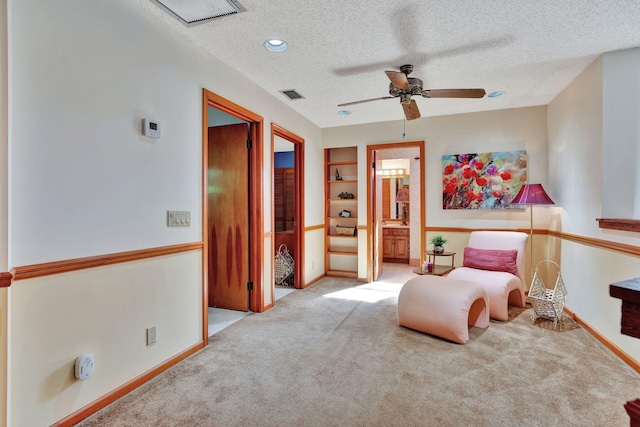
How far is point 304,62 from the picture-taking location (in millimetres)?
2779

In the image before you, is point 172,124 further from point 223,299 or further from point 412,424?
point 412,424

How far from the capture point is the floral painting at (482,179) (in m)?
4.10

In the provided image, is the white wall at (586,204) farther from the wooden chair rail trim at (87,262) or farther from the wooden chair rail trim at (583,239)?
the wooden chair rail trim at (87,262)

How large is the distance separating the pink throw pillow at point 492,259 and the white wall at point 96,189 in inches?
123

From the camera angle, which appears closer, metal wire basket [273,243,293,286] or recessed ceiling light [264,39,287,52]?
recessed ceiling light [264,39,287,52]

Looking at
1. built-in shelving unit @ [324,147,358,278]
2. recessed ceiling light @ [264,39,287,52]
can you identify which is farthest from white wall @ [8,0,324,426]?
built-in shelving unit @ [324,147,358,278]

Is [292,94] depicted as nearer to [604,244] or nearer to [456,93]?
[456,93]

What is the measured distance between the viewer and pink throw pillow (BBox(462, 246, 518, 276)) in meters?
3.45

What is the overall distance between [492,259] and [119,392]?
373 centimetres

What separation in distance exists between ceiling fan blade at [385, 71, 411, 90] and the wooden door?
5.59ft

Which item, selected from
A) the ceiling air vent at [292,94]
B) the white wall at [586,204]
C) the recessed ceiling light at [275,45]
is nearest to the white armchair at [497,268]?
the white wall at [586,204]

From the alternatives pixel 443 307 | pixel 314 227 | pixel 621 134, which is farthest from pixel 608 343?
pixel 314 227

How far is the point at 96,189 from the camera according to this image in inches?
69.8

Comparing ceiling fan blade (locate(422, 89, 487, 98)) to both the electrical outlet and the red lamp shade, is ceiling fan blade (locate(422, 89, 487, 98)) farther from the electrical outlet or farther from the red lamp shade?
the electrical outlet
